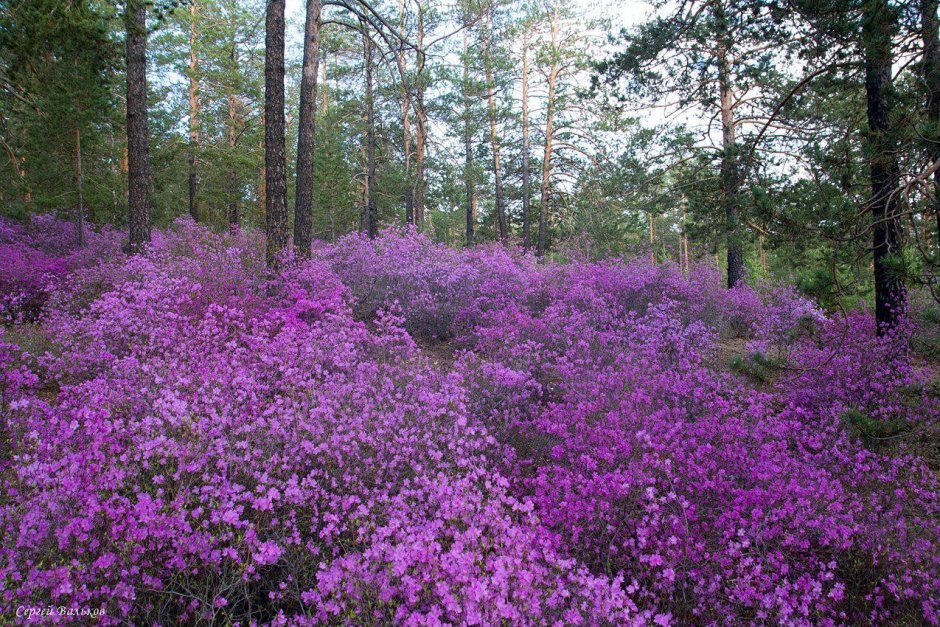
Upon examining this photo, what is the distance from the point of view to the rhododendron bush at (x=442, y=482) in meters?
2.27

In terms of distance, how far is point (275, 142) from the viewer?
7809 mm

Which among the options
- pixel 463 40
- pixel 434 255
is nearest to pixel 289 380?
pixel 434 255

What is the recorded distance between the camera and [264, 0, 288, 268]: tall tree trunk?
7.75 metres

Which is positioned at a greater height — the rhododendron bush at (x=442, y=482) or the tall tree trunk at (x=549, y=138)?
the tall tree trunk at (x=549, y=138)

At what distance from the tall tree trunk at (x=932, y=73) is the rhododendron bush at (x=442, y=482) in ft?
5.65

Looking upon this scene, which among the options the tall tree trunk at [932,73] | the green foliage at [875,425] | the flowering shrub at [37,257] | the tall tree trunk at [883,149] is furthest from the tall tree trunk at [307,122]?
the tall tree trunk at [932,73]

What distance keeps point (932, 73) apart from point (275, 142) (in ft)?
25.5

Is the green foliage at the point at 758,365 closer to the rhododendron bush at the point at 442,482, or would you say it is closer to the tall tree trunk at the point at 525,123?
the rhododendron bush at the point at 442,482

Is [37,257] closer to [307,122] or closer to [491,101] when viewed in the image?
[307,122]

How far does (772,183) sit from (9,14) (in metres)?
10.1

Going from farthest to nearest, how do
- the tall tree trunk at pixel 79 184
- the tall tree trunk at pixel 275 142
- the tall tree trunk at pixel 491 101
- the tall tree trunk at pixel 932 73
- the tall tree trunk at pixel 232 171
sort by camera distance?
the tall tree trunk at pixel 232 171
the tall tree trunk at pixel 491 101
the tall tree trunk at pixel 79 184
the tall tree trunk at pixel 275 142
the tall tree trunk at pixel 932 73

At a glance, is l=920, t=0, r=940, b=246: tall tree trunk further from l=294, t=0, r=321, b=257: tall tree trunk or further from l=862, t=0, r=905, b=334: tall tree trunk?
l=294, t=0, r=321, b=257: tall tree trunk

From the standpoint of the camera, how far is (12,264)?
10.1 meters

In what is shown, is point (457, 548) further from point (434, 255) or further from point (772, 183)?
point (434, 255)
